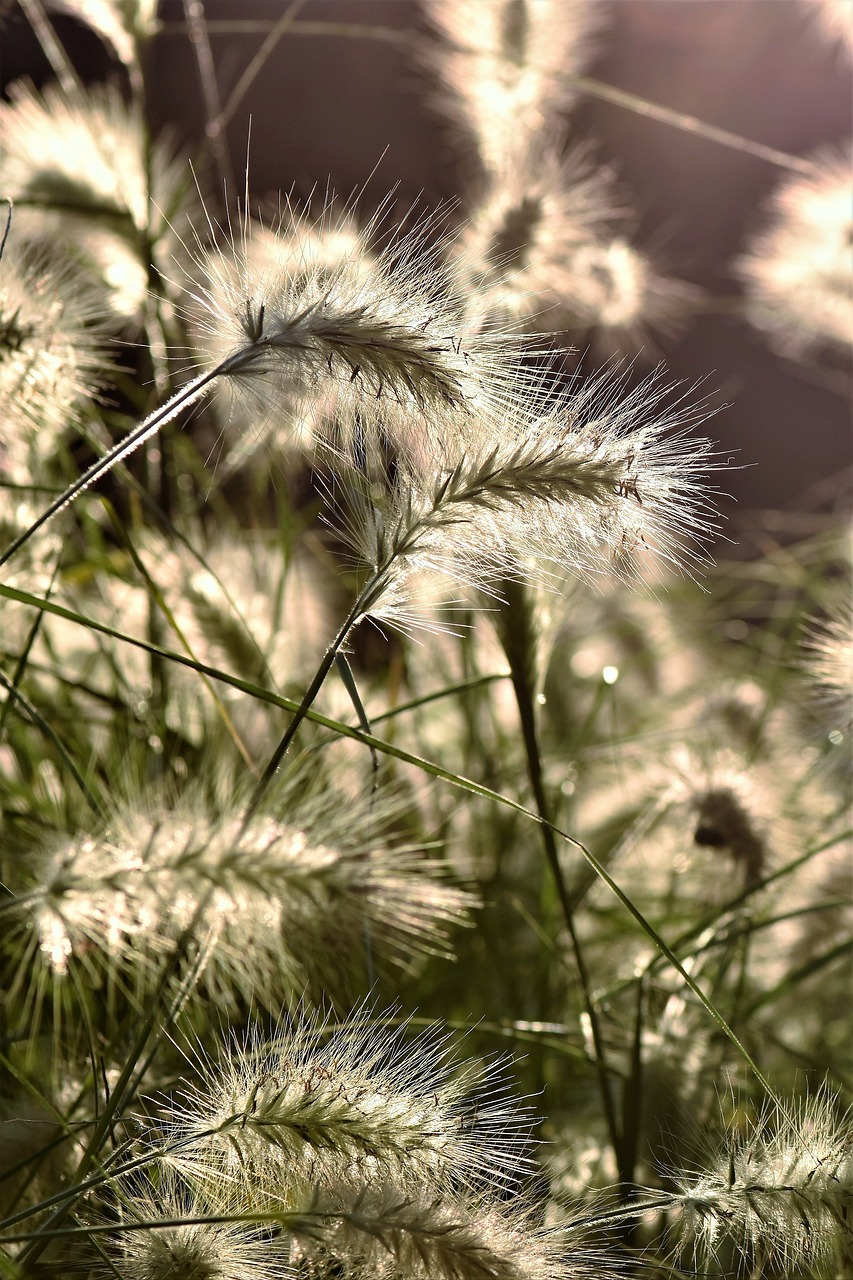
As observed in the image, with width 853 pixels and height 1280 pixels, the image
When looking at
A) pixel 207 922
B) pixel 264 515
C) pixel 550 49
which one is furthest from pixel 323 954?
pixel 550 49

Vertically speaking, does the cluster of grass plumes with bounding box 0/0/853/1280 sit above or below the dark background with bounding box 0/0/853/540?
below

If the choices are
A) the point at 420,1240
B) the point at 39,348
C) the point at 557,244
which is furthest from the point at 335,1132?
the point at 557,244

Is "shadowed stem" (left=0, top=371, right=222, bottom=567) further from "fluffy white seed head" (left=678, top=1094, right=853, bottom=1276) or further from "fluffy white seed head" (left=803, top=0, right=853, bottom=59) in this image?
"fluffy white seed head" (left=803, top=0, right=853, bottom=59)

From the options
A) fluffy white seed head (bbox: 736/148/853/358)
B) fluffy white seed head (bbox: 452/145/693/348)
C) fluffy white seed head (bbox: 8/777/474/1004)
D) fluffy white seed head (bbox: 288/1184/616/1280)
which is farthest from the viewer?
fluffy white seed head (bbox: 736/148/853/358)

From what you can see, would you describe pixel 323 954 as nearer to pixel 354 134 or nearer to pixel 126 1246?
pixel 126 1246

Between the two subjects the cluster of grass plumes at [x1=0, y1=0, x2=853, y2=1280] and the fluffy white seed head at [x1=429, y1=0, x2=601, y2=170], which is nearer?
the cluster of grass plumes at [x1=0, y1=0, x2=853, y2=1280]

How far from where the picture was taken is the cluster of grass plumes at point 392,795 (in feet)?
1.33

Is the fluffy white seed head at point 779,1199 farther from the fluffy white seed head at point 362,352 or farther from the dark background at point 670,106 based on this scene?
the dark background at point 670,106

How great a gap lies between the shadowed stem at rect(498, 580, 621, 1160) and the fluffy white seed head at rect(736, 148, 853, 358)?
692 mm

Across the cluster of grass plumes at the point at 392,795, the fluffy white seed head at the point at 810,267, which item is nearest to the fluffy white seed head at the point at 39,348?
the cluster of grass plumes at the point at 392,795

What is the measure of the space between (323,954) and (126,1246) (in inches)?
7.1

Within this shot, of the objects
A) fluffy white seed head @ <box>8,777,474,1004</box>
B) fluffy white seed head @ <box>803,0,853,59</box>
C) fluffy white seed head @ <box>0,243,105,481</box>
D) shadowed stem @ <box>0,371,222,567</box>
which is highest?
fluffy white seed head @ <box>803,0,853,59</box>

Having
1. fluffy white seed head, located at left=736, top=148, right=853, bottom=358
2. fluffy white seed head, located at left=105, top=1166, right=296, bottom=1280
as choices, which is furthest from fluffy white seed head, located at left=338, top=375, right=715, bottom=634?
fluffy white seed head, located at left=736, top=148, right=853, bottom=358

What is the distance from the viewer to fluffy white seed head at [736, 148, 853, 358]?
1.02 m
